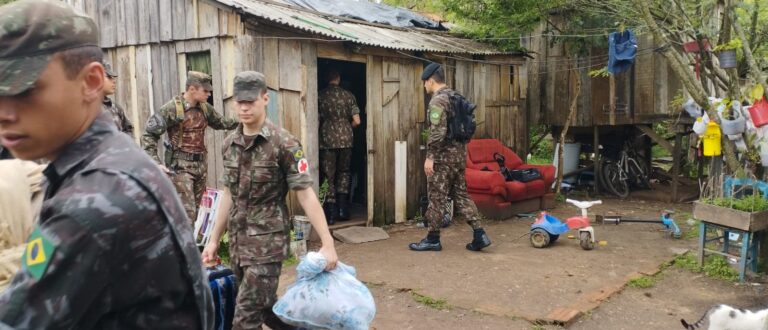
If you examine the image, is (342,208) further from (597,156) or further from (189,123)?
(597,156)

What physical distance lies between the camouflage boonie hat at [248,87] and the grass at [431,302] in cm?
254

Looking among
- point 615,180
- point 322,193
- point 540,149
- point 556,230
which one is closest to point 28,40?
point 556,230

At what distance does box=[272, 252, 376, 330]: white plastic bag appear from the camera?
290cm

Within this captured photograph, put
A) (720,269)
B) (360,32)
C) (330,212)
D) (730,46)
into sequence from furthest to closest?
(360,32) < (330,212) < (720,269) < (730,46)

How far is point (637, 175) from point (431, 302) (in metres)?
7.97

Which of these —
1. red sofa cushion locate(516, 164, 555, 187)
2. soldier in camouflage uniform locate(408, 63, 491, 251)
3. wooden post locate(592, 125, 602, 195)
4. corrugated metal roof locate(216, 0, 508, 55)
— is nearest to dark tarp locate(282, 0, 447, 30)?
corrugated metal roof locate(216, 0, 508, 55)

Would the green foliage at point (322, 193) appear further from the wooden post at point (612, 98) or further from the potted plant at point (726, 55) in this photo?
the wooden post at point (612, 98)

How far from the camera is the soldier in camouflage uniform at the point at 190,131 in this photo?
5805mm

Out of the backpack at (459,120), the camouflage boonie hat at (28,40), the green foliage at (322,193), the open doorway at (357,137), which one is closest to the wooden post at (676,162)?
the open doorway at (357,137)

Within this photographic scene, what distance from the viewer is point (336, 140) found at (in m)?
8.04

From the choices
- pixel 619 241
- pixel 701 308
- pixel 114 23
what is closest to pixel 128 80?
pixel 114 23

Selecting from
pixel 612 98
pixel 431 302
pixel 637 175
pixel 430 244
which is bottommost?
pixel 431 302

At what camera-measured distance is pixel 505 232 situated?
314 inches

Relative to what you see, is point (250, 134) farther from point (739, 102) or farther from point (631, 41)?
point (631, 41)
